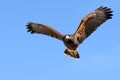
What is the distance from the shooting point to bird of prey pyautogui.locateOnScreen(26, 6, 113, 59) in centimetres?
1477

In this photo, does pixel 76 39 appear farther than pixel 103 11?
No

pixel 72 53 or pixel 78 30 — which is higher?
pixel 78 30

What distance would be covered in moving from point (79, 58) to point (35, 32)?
290 cm

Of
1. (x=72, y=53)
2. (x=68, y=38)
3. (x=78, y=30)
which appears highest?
(x=78, y=30)

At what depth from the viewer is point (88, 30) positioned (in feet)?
52.3

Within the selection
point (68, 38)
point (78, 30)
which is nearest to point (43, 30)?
point (78, 30)

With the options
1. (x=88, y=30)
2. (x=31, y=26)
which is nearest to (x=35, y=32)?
(x=31, y=26)

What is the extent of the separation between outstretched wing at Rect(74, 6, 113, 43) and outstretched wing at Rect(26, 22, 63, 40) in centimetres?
85

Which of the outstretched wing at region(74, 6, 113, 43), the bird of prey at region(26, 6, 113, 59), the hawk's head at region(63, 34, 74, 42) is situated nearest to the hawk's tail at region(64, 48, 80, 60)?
the bird of prey at region(26, 6, 113, 59)

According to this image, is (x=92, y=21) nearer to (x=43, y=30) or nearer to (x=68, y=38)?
(x=68, y=38)

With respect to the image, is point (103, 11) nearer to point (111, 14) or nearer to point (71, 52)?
point (111, 14)

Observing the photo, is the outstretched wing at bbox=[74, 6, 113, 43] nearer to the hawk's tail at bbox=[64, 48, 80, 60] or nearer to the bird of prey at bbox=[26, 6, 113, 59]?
the bird of prey at bbox=[26, 6, 113, 59]

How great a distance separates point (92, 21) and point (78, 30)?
0.78 m

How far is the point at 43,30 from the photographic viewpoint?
54.4 feet
